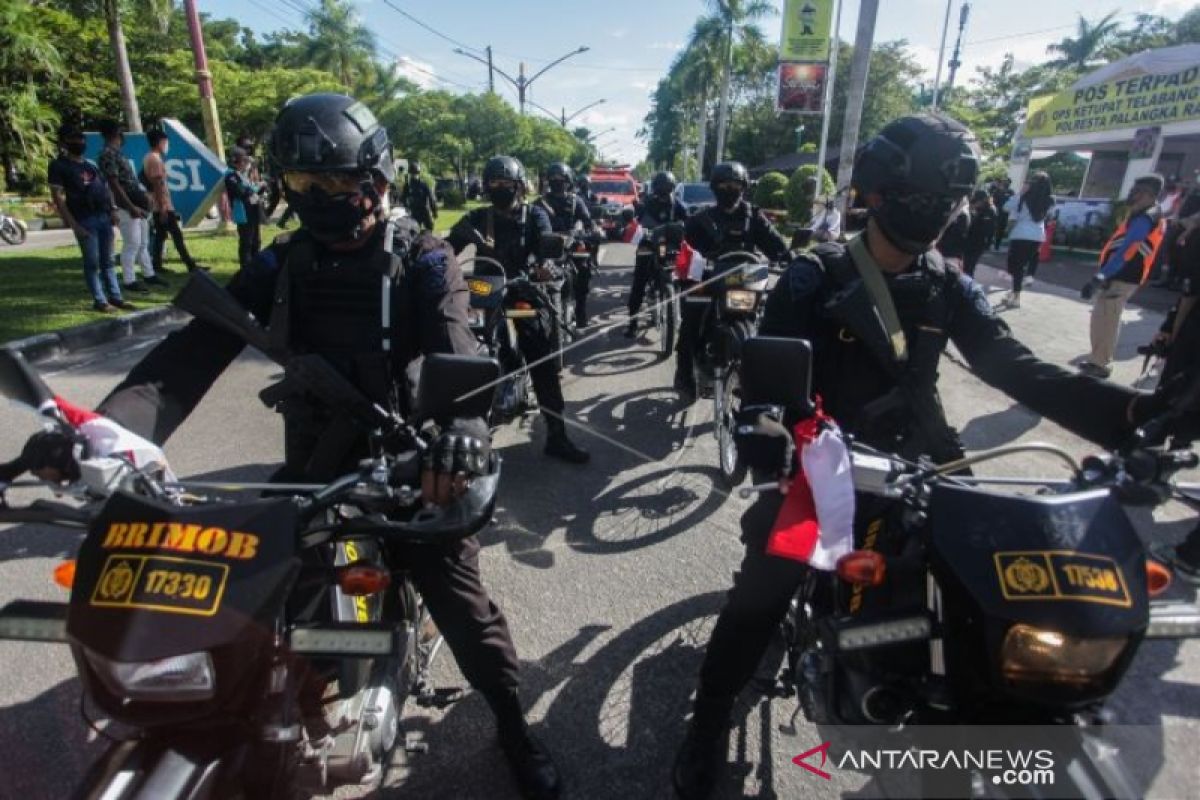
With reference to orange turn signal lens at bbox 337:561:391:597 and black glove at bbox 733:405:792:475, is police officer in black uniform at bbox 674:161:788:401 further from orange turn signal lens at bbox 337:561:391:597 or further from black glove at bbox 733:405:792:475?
orange turn signal lens at bbox 337:561:391:597

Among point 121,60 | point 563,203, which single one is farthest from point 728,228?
point 121,60

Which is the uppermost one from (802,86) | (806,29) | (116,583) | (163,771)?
(806,29)

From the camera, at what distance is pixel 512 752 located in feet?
7.18

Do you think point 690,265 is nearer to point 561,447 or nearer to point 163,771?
point 561,447

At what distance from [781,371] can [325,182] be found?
4.99 feet

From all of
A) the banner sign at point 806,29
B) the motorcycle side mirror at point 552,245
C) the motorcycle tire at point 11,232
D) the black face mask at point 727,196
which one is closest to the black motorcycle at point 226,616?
Result: the motorcycle side mirror at point 552,245

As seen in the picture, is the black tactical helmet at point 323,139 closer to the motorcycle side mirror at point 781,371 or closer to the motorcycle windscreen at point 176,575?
the motorcycle windscreen at point 176,575

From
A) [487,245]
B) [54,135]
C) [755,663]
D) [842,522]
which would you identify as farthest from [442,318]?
[54,135]

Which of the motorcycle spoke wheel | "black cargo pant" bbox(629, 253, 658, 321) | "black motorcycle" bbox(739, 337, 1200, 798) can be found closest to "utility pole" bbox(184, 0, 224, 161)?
"black cargo pant" bbox(629, 253, 658, 321)

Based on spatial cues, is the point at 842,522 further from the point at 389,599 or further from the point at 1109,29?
the point at 1109,29

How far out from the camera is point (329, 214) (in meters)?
2.09

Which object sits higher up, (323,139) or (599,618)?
(323,139)

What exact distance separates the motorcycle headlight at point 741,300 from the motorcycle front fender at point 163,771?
4.01 m

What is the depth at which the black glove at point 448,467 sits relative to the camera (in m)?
1.48
